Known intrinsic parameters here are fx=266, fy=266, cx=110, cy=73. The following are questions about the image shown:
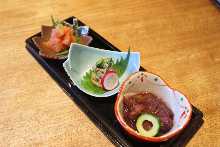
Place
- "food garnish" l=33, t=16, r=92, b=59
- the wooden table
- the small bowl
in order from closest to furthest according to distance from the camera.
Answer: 1. the small bowl
2. the wooden table
3. "food garnish" l=33, t=16, r=92, b=59

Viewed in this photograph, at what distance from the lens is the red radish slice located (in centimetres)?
83

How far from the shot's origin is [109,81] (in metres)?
0.84

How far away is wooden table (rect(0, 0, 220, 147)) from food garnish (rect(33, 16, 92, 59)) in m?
0.08

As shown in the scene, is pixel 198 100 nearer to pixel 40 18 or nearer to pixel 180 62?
pixel 180 62

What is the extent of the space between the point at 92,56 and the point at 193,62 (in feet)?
1.25

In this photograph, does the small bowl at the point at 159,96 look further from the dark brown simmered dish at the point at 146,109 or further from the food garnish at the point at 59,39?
the food garnish at the point at 59,39

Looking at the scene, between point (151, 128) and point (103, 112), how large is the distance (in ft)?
0.52

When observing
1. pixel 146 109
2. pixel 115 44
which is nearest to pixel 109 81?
pixel 146 109

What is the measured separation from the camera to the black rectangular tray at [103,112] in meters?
0.73

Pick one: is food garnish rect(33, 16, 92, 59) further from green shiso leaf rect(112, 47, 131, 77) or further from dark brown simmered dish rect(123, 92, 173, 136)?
dark brown simmered dish rect(123, 92, 173, 136)

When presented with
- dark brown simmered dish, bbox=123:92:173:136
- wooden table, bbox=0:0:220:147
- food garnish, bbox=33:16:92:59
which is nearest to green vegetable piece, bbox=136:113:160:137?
dark brown simmered dish, bbox=123:92:173:136

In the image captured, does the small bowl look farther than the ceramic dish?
No

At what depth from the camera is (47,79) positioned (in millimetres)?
956

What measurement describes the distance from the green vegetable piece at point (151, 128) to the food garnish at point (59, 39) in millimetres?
373
